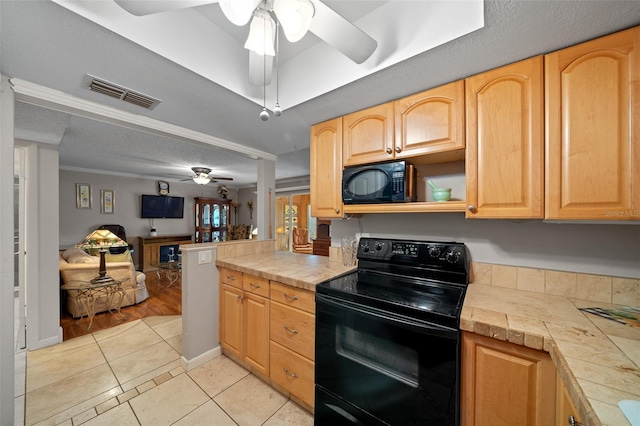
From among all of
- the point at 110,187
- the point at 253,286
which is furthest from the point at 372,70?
the point at 110,187

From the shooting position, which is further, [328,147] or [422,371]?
[328,147]

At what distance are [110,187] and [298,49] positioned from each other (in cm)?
569

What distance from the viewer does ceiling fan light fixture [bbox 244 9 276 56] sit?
978 mm

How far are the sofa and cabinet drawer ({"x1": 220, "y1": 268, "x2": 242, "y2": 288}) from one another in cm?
204

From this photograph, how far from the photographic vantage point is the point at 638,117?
0.96 meters

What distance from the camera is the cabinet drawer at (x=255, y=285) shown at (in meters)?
1.77

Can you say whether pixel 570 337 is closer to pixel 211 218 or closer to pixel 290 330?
pixel 290 330

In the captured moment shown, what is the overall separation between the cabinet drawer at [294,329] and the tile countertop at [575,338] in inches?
35.0

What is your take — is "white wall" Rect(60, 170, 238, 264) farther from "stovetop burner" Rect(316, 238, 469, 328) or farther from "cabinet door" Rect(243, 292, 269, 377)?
"stovetop burner" Rect(316, 238, 469, 328)

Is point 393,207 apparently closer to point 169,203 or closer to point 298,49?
point 298,49

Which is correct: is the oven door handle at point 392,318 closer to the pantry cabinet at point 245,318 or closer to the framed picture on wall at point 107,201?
the pantry cabinet at point 245,318

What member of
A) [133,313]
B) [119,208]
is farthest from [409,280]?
[119,208]

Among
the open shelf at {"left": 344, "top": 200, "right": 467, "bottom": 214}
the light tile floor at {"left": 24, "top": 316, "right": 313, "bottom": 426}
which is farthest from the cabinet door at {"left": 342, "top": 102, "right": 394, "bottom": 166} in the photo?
the light tile floor at {"left": 24, "top": 316, "right": 313, "bottom": 426}

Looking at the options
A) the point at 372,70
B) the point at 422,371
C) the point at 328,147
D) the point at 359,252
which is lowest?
the point at 422,371
